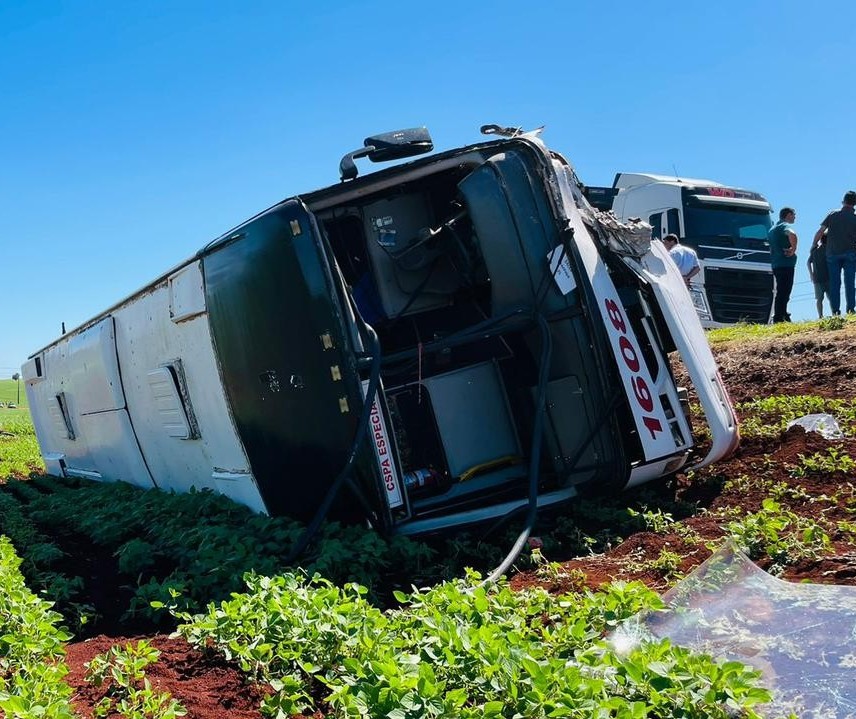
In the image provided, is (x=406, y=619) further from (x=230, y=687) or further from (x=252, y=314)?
(x=252, y=314)

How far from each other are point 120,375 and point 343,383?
386 cm

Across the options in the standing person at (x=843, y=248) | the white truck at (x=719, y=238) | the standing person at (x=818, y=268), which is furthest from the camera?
the white truck at (x=719, y=238)

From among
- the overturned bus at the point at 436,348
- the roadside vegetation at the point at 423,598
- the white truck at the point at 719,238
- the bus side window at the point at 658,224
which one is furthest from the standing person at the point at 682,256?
the overturned bus at the point at 436,348

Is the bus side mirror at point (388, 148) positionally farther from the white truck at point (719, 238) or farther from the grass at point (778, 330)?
the white truck at point (719, 238)

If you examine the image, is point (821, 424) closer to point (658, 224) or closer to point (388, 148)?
point (388, 148)

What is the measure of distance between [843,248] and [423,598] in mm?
10170

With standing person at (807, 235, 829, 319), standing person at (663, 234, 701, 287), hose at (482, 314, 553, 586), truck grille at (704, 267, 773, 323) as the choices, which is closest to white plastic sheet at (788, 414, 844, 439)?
hose at (482, 314, 553, 586)

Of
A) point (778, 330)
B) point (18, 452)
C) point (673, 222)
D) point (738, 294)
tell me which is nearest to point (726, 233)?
point (673, 222)

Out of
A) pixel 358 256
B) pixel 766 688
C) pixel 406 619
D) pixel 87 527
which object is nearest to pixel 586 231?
pixel 358 256

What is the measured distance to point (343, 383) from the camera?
15.3 ft

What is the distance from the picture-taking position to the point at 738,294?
1456cm

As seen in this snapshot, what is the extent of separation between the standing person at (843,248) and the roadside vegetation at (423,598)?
548 cm

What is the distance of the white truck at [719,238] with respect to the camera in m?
14.3

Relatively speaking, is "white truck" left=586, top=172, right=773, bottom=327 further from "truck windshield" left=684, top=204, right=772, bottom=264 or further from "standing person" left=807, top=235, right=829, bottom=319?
"standing person" left=807, top=235, right=829, bottom=319
